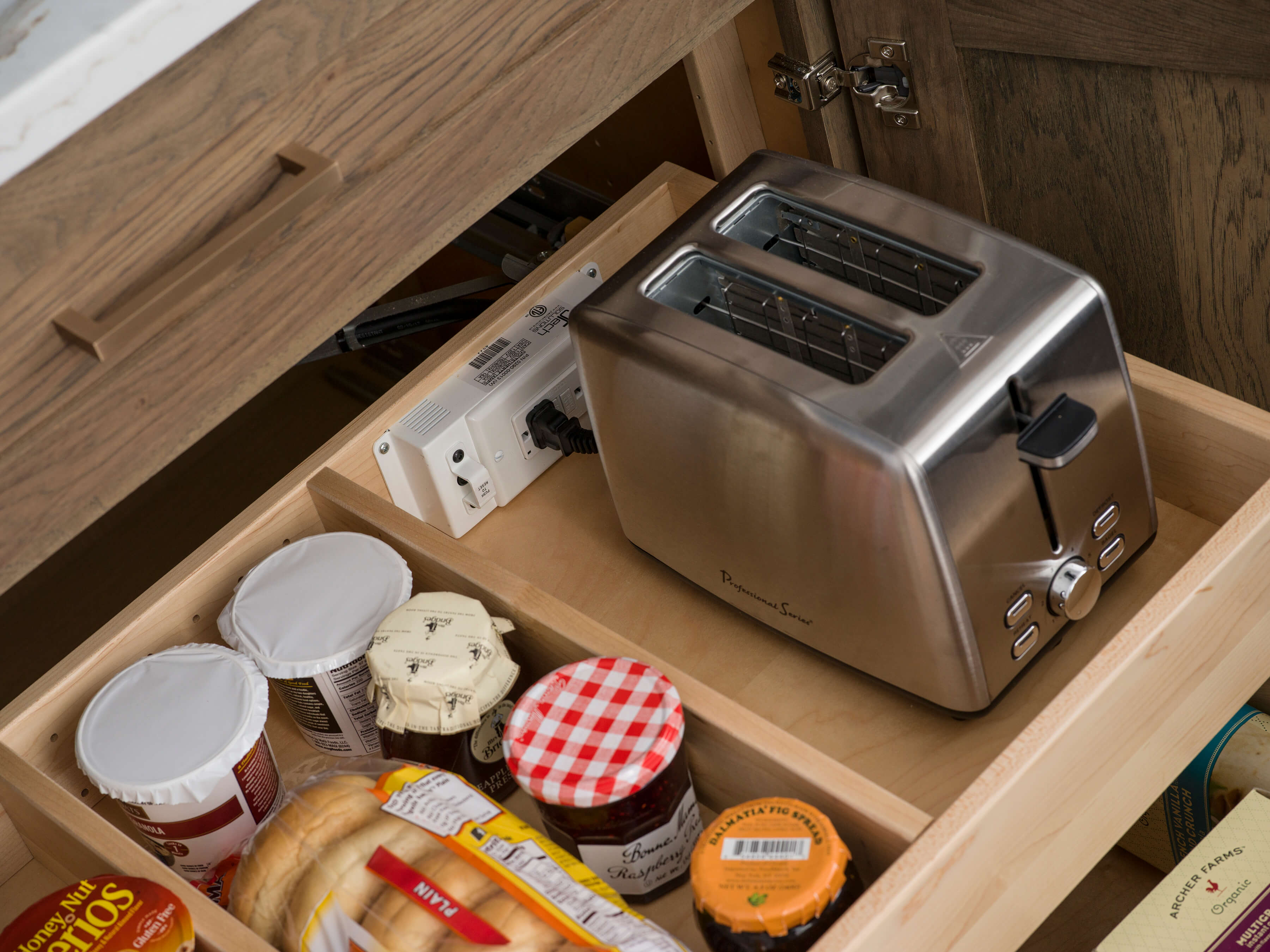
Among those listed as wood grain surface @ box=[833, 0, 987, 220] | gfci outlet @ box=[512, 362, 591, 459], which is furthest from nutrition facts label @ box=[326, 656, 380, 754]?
wood grain surface @ box=[833, 0, 987, 220]

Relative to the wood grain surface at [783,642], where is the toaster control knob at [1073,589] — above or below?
above

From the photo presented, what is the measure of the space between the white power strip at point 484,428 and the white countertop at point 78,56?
0.42m

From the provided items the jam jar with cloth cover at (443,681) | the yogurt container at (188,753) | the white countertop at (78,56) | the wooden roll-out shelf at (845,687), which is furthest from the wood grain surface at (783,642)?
the white countertop at (78,56)

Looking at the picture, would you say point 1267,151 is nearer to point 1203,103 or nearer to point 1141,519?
point 1203,103

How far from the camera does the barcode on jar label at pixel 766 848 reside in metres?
0.63

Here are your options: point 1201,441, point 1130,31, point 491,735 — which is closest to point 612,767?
point 491,735

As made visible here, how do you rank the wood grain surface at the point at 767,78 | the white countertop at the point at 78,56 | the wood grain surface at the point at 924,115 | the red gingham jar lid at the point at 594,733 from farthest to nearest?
the wood grain surface at the point at 767,78, the wood grain surface at the point at 924,115, the red gingham jar lid at the point at 594,733, the white countertop at the point at 78,56

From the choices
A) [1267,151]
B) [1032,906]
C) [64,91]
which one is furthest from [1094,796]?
[64,91]

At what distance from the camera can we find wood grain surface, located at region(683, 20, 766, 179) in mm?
1125

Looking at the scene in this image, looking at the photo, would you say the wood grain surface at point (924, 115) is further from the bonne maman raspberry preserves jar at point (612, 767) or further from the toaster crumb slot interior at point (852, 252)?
the bonne maman raspberry preserves jar at point (612, 767)

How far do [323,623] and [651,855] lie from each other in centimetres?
26

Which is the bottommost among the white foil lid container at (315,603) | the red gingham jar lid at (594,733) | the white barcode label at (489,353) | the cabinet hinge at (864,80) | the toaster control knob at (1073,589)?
the toaster control knob at (1073,589)

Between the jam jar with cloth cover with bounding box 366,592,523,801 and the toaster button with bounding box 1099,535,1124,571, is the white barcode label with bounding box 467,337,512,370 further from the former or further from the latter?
the toaster button with bounding box 1099,535,1124,571

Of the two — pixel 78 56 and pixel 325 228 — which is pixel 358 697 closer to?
pixel 325 228
